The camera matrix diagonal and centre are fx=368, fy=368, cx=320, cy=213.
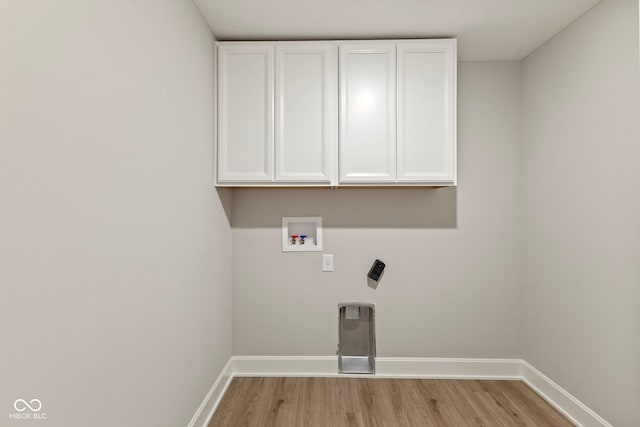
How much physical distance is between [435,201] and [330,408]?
1686 millimetres

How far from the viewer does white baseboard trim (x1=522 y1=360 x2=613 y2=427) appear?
212cm

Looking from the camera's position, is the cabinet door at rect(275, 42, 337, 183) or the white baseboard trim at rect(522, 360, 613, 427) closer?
the white baseboard trim at rect(522, 360, 613, 427)

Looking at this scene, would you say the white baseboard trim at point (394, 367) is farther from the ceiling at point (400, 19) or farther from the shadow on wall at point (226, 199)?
the ceiling at point (400, 19)

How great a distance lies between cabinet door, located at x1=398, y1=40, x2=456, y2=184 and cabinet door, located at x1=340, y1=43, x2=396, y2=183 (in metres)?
0.07

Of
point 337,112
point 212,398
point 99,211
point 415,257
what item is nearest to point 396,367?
point 415,257

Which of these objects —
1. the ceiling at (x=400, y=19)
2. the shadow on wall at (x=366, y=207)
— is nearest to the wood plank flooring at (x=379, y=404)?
the shadow on wall at (x=366, y=207)

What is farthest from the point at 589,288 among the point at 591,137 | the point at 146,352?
the point at 146,352

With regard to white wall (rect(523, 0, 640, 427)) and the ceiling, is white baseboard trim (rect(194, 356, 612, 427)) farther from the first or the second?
the ceiling

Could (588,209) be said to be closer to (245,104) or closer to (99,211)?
(245,104)

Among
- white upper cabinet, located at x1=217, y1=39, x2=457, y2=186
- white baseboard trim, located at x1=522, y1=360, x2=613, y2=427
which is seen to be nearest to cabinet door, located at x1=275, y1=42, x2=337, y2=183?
white upper cabinet, located at x1=217, y1=39, x2=457, y2=186

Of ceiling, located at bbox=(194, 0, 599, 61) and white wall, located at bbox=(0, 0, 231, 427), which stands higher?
ceiling, located at bbox=(194, 0, 599, 61)

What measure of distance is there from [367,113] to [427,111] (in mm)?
408

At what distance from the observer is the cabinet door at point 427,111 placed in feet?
8.18

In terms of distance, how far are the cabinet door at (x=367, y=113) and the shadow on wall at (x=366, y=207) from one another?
0.41 meters
